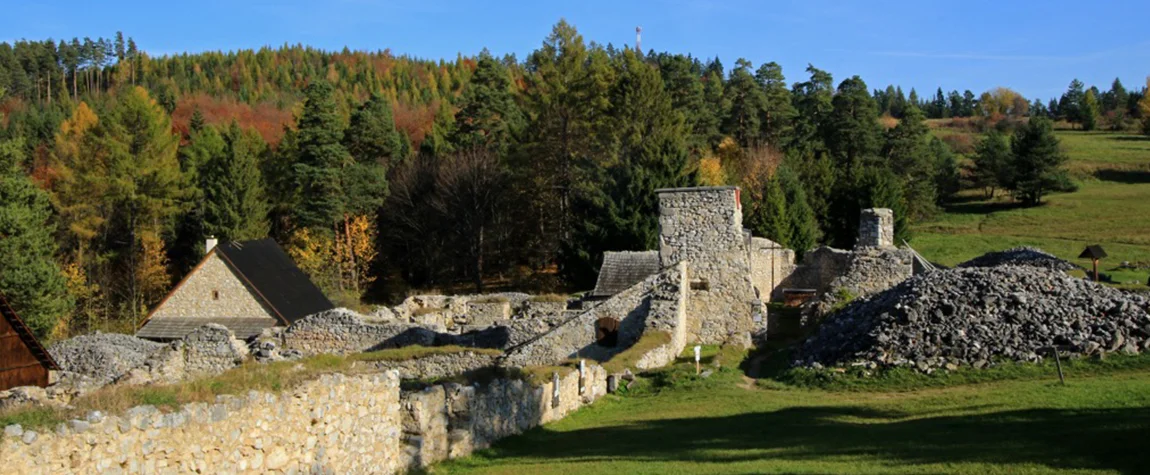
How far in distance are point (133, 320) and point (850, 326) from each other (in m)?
37.7

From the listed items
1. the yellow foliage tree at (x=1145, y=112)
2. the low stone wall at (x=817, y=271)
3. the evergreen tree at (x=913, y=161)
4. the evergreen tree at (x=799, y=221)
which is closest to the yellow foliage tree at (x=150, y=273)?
the low stone wall at (x=817, y=271)

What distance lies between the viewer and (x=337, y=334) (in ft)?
86.4

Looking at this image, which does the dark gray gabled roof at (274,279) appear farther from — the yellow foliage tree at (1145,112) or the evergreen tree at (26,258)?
the yellow foliage tree at (1145,112)

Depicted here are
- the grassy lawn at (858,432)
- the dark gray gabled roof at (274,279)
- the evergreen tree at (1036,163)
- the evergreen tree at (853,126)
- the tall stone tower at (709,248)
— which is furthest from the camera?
the evergreen tree at (853,126)

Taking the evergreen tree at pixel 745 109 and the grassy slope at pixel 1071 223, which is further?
the evergreen tree at pixel 745 109

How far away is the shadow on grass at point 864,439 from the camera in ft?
35.8

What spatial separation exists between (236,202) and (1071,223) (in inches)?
1969

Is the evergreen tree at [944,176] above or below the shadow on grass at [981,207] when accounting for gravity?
above

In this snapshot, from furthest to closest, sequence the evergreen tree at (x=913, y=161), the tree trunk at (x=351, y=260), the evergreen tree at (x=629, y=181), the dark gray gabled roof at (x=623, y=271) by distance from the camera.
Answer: the evergreen tree at (x=913, y=161) < the tree trunk at (x=351, y=260) < the evergreen tree at (x=629, y=181) < the dark gray gabled roof at (x=623, y=271)

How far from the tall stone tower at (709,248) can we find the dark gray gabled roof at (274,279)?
15117 millimetres

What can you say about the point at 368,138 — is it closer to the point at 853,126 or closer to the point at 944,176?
the point at 853,126

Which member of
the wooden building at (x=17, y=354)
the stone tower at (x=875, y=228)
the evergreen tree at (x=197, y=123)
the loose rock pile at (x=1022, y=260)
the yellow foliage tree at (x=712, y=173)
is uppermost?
the evergreen tree at (x=197, y=123)

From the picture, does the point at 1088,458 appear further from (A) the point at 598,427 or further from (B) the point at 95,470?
(B) the point at 95,470

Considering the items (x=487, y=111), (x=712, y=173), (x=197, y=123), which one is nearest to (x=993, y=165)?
(x=712, y=173)
